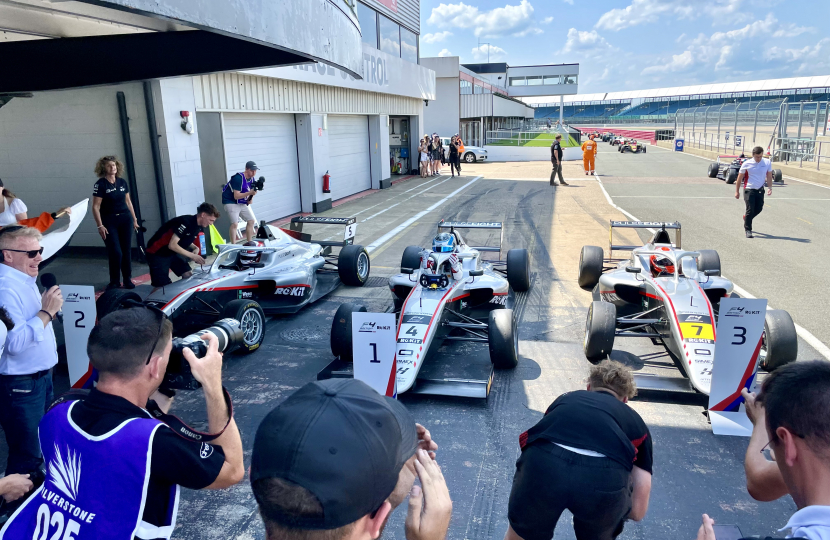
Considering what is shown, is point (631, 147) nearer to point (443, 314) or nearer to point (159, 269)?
point (443, 314)

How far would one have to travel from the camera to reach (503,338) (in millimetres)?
5453

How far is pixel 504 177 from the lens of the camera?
997 inches

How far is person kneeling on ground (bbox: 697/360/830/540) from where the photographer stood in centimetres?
148

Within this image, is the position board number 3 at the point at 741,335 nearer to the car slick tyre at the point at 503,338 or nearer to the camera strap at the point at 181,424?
the car slick tyre at the point at 503,338

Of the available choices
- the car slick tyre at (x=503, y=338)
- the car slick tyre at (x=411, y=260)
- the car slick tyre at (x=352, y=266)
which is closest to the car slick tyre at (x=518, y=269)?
the car slick tyre at (x=411, y=260)

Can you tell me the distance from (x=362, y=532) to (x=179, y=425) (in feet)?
3.42

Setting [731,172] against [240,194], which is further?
[731,172]

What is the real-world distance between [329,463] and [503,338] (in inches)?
175

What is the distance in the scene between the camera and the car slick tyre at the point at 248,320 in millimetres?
5992

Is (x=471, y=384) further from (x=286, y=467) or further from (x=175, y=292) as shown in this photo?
(x=286, y=467)

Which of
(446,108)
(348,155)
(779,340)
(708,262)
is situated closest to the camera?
(779,340)

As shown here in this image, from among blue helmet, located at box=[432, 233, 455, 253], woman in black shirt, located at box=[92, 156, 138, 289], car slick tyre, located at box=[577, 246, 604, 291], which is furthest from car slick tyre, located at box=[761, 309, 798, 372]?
woman in black shirt, located at box=[92, 156, 138, 289]

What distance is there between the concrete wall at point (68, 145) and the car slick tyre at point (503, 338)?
7154 millimetres


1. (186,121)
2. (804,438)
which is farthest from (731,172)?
(804,438)
